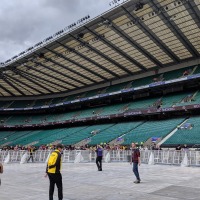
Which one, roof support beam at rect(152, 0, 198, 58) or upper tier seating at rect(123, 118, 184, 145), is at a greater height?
roof support beam at rect(152, 0, 198, 58)

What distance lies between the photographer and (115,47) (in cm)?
3609

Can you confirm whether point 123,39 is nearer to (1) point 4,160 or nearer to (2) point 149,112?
(2) point 149,112

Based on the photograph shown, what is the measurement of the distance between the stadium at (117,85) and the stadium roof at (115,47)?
0.11 metres

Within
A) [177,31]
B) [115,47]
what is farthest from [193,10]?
[115,47]

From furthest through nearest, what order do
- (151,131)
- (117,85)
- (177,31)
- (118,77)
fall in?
(118,77), (117,85), (151,131), (177,31)

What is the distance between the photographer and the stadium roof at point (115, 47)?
2767 cm

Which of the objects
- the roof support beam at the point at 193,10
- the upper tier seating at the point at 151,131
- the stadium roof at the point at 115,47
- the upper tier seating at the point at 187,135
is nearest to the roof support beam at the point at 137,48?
the stadium roof at the point at 115,47

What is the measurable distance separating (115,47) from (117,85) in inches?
544

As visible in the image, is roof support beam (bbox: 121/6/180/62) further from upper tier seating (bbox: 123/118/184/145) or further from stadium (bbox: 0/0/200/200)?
upper tier seating (bbox: 123/118/184/145)

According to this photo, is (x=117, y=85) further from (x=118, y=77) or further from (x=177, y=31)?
(x=177, y=31)

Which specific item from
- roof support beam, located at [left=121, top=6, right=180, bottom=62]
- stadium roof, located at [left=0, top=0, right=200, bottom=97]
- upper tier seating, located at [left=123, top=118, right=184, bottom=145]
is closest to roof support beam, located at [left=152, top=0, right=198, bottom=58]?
stadium roof, located at [left=0, top=0, right=200, bottom=97]

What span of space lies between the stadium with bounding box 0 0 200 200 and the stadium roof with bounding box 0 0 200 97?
0.36ft

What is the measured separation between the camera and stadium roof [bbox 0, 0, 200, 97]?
27.7 m

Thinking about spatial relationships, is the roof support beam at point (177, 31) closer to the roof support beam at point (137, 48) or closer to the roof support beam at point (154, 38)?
the roof support beam at point (154, 38)
